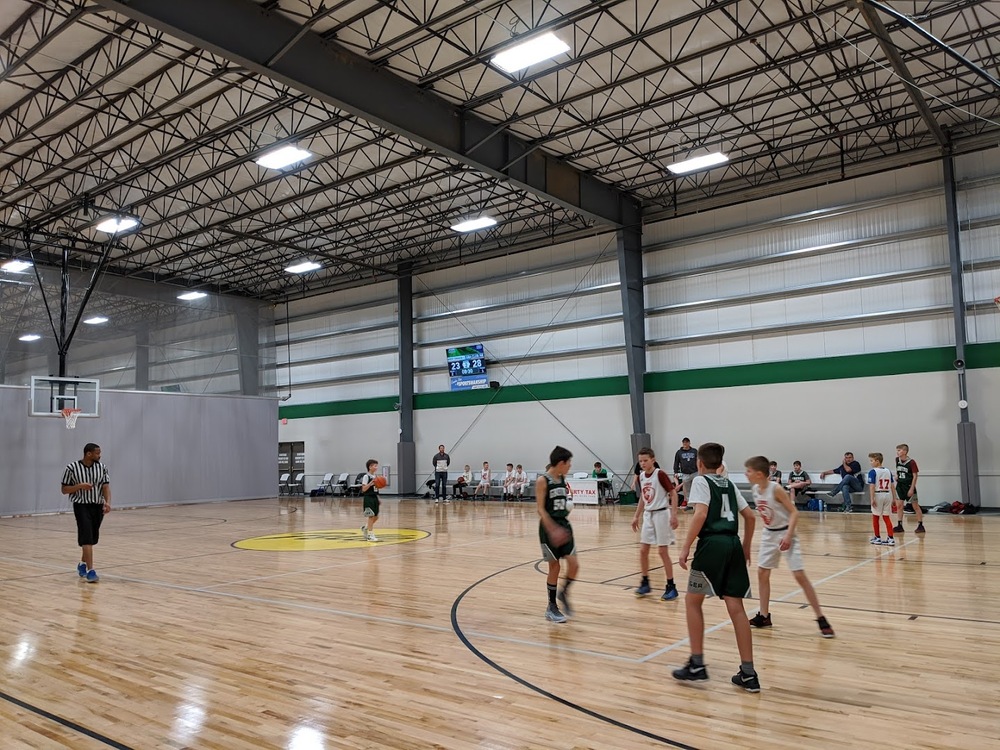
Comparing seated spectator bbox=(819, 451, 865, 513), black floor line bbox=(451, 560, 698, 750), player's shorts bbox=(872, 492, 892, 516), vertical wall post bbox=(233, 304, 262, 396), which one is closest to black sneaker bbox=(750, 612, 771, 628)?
black floor line bbox=(451, 560, 698, 750)

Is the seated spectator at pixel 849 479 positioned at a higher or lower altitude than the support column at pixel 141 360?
lower

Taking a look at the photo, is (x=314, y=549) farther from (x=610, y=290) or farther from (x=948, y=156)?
(x=948, y=156)

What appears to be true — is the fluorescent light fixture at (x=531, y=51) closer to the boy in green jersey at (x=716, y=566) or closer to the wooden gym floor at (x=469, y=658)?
the wooden gym floor at (x=469, y=658)

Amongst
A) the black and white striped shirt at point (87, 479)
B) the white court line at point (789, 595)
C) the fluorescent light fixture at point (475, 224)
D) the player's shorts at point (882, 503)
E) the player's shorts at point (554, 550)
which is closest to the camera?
the white court line at point (789, 595)

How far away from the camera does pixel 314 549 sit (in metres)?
13.9

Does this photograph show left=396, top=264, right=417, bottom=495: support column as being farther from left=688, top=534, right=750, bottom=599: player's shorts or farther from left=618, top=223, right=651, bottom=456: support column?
left=688, top=534, right=750, bottom=599: player's shorts

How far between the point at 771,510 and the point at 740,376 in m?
17.1

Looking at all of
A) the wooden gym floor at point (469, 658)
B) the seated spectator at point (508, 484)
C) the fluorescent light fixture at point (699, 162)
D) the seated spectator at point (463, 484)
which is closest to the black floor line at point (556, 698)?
the wooden gym floor at point (469, 658)

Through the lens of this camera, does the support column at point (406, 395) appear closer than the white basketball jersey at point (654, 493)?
No

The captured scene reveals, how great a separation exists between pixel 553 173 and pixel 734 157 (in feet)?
17.7

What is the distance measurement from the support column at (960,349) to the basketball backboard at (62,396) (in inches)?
1011

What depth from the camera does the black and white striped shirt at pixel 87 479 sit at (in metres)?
9.98

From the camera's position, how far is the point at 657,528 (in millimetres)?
8656

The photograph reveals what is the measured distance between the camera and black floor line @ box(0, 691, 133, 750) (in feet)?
14.5
